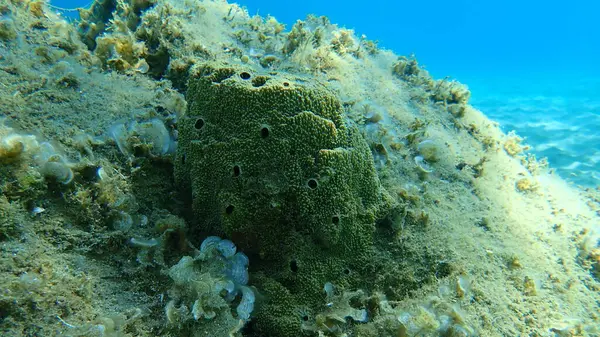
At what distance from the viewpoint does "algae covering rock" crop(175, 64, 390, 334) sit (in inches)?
93.3

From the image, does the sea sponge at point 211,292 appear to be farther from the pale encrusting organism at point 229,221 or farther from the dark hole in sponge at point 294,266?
Answer: the dark hole in sponge at point 294,266

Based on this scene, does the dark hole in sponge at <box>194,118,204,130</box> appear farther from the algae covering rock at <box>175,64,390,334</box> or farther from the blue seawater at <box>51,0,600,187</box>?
the blue seawater at <box>51,0,600,187</box>

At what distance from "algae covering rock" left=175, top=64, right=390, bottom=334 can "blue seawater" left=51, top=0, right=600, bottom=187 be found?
398 inches

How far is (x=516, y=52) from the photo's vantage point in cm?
7319

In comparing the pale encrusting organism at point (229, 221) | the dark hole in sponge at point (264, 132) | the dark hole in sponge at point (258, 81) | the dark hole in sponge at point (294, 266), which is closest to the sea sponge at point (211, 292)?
the pale encrusting organism at point (229, 221)

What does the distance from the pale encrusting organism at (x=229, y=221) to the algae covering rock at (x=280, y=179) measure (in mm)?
12

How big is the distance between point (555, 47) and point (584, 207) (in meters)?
86.4

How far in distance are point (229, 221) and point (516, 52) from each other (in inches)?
3581

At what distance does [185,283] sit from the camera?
2125 mm

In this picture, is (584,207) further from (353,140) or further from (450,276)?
(353,140)

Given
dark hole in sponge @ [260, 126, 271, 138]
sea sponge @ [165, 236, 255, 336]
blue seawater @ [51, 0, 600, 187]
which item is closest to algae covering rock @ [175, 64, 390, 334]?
dark hole in sponge @ [260, 126, 271, 138]

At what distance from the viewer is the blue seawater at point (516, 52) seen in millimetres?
13641

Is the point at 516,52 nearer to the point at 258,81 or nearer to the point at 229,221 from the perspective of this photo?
the point at 258,81

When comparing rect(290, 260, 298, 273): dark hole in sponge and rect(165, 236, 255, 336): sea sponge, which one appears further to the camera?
rect(290, 260, 298, 273): dark hole in sponge
